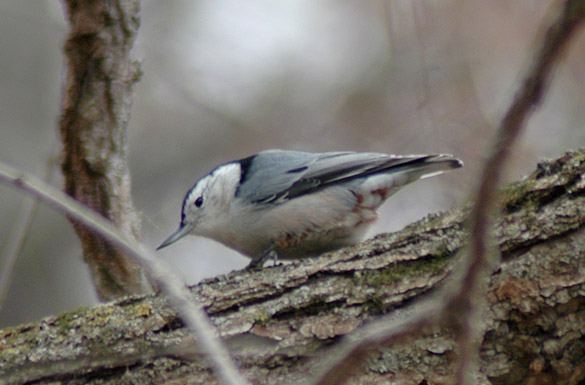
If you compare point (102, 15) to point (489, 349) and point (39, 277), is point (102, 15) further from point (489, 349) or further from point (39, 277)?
point (39, 277)

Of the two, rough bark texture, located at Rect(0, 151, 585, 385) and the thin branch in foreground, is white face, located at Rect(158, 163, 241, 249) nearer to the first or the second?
rough bark texture, located at Rect(0, 151, 585, 385)

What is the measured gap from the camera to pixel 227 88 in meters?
5.57

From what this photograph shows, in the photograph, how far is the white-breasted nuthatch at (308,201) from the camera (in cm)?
303

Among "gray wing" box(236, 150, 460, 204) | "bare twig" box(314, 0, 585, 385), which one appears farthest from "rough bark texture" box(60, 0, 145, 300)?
"bare twig" box(314, 0, 585, 385)

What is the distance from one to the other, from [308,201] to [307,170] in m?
0.23

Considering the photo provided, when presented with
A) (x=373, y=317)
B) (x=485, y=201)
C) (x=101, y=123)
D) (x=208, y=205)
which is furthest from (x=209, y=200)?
(x=485, y=201)

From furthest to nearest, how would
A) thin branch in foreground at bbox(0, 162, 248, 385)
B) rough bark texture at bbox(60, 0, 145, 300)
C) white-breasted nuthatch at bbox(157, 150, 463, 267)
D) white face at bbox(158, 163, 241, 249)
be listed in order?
white face at bbox(158, 163, 241, 249) < white-breasted nuthatch at bbox(157, 150, 463, 267) < rough bark texture at bbox(60, 0, 145, 300) < thin branch in foreground at bbox(0, 162, 248, 385)

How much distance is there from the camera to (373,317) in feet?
6.65

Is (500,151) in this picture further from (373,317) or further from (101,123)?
(101,123)

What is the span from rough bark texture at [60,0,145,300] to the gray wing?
684 mm

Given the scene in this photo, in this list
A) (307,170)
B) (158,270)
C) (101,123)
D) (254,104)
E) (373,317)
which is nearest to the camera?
(158,270)

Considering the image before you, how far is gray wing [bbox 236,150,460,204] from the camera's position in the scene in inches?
121

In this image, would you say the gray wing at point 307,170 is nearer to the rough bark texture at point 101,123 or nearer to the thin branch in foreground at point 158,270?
the rough bark texture at point 101,123

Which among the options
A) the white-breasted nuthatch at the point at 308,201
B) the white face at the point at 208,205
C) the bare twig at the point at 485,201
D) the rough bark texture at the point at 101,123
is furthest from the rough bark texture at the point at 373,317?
the white face at the point at 208,205
